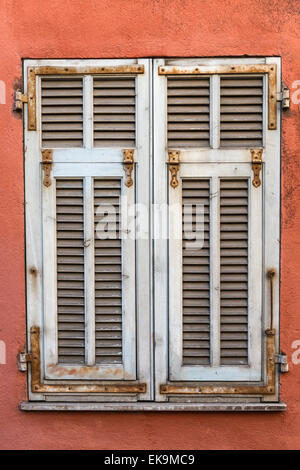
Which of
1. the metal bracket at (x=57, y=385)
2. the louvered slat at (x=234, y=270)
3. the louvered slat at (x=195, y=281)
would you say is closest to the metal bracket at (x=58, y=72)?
the louvered slat at (x=195, y=281)

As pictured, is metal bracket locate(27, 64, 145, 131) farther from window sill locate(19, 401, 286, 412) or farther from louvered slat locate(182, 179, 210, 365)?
window sill locate(19, 401, 286, 412)

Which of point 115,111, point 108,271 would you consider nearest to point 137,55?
point 115,111

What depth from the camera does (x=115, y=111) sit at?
9.84 ft

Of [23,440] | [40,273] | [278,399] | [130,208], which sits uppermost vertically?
[130,208]

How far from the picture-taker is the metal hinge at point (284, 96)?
116 inches

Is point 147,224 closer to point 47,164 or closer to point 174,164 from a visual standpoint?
point 174,164

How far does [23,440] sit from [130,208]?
4.87 feet

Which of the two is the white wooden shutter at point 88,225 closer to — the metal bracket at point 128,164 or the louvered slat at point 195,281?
the metal bracket at point 128,164

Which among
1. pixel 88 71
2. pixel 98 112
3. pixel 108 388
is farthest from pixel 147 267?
pixel 88 71

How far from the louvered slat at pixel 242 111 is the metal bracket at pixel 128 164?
1.70 ft

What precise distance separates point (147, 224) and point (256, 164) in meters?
0.69

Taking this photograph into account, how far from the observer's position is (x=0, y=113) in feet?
9.91

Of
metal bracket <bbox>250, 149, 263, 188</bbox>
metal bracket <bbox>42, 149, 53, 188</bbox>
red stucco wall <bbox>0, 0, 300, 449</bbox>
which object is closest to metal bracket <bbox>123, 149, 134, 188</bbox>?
metal bracket <bbox>42, 149, 53, 188</bbox>

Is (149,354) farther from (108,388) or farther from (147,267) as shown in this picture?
(147,267)
